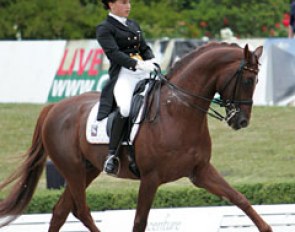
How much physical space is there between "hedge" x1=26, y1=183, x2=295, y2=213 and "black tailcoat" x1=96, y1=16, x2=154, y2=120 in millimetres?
3265

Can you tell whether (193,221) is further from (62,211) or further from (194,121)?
(194,121)

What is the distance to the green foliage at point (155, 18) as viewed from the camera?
2364 cm

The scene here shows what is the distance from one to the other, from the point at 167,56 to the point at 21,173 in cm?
831

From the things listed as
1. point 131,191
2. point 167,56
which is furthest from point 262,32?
point 131,191

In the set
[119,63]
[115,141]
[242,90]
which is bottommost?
[115,141]

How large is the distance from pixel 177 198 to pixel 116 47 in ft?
12.6

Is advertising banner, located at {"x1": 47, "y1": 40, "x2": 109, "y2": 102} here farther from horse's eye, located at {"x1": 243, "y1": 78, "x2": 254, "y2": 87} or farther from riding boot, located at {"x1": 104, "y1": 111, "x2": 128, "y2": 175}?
horse's eye, located at {"x1": 243, "y1": 78, "x2": 254, "y2": 87}

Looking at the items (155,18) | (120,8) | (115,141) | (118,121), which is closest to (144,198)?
(115,141)

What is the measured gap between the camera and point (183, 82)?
8641 millimetres

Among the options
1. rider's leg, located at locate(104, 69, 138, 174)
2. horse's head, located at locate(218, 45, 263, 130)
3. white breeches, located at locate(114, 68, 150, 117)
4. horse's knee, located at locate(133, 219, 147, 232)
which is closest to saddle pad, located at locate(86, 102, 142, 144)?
rider's leg, located at locate(104, 69, 138, 174)

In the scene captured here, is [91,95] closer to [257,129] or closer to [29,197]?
[29,197]

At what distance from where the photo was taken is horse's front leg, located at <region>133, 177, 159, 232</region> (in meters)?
8.53

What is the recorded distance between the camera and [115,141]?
886cm

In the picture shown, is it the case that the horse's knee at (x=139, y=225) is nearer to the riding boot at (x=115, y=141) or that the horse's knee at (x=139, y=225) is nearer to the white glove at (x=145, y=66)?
the riding boot at (x=115, y=141)
